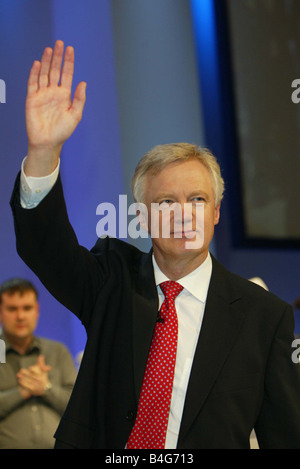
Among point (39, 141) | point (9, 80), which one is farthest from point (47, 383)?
point (39, 141)

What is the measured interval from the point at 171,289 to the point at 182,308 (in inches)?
2.0

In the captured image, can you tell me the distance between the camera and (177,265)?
1.63 metres

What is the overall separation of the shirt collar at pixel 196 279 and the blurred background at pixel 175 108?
8.43 feet

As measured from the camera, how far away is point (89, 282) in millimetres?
1569

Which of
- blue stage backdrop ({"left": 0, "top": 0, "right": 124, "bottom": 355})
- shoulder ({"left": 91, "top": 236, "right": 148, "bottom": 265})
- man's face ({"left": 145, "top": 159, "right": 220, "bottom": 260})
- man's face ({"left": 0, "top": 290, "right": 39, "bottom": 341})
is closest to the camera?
man's face ({"left": 145, "top": 159, "right": 220, "bottom": 260})

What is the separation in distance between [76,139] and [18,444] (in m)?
1.90

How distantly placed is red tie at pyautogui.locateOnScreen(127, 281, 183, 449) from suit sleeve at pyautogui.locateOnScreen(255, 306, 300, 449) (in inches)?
8.9

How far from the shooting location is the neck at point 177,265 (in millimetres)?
1627

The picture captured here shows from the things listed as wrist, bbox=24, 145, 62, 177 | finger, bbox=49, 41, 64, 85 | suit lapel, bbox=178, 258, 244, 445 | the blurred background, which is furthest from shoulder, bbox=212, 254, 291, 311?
the blurred background

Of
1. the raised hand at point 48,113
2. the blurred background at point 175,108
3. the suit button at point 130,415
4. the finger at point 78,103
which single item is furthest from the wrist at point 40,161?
the blurred background at point 175,108

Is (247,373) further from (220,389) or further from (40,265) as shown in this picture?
(40,265)

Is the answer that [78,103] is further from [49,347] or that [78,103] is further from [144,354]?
[49,347]

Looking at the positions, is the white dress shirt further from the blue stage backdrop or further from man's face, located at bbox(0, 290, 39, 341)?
the blue stage backdrop

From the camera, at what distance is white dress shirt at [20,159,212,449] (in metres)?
1.46
